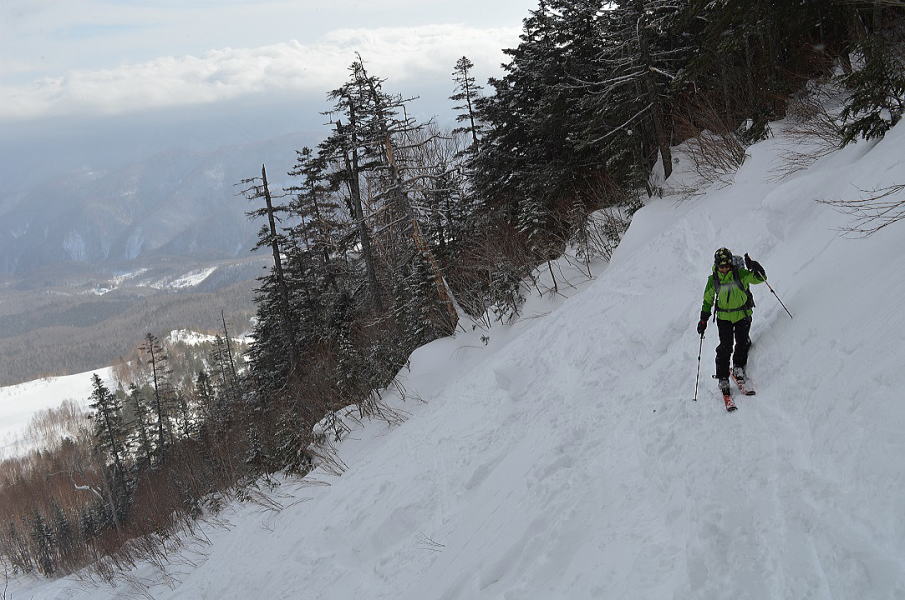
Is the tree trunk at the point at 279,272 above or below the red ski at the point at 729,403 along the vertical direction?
above

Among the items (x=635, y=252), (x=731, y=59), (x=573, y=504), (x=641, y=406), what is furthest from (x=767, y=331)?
(x=731, y=59)

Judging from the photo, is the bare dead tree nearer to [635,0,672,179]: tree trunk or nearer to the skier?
the skier

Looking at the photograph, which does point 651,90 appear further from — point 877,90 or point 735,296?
point 735,296

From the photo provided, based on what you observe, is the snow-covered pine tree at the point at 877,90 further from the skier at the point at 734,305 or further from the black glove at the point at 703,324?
the black glove at the point at 703,324

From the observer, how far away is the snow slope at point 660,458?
356 centimetres

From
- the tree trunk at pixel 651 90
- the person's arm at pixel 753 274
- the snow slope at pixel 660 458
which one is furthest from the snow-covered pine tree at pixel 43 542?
the person's arm at pixel 753 274

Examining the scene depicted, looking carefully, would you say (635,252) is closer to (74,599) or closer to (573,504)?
(573,504)

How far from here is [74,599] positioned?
46.2ft

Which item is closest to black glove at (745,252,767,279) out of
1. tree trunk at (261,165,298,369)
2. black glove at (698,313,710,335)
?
black glove at (698,313,710,335)

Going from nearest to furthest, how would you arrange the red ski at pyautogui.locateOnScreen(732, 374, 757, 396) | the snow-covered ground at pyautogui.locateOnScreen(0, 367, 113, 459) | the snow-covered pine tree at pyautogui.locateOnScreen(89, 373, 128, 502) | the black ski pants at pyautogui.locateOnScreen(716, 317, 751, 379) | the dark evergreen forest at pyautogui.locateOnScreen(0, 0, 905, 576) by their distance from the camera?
the red ski at pyautogui.locateOnScreen(732, 374, 757, 396)
the black ski pants at pyautogui.locateOnScreen(716, 317, 751, 379)
the dark evergreen forest at pyautogui.locateOnScreen(0, 0, 905, 576)
the snow-covered pine tree at pyautogui.locateOnScreen(89, 373, 128, 502)
the snow-covered ground at pyautogui.locateOnScreen(0, 367, 113, 459)

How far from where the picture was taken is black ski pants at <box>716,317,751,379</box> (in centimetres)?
559

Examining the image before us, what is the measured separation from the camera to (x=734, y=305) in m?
5.70

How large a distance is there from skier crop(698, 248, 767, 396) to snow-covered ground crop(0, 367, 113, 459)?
148757mm

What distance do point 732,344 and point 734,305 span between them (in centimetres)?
44
